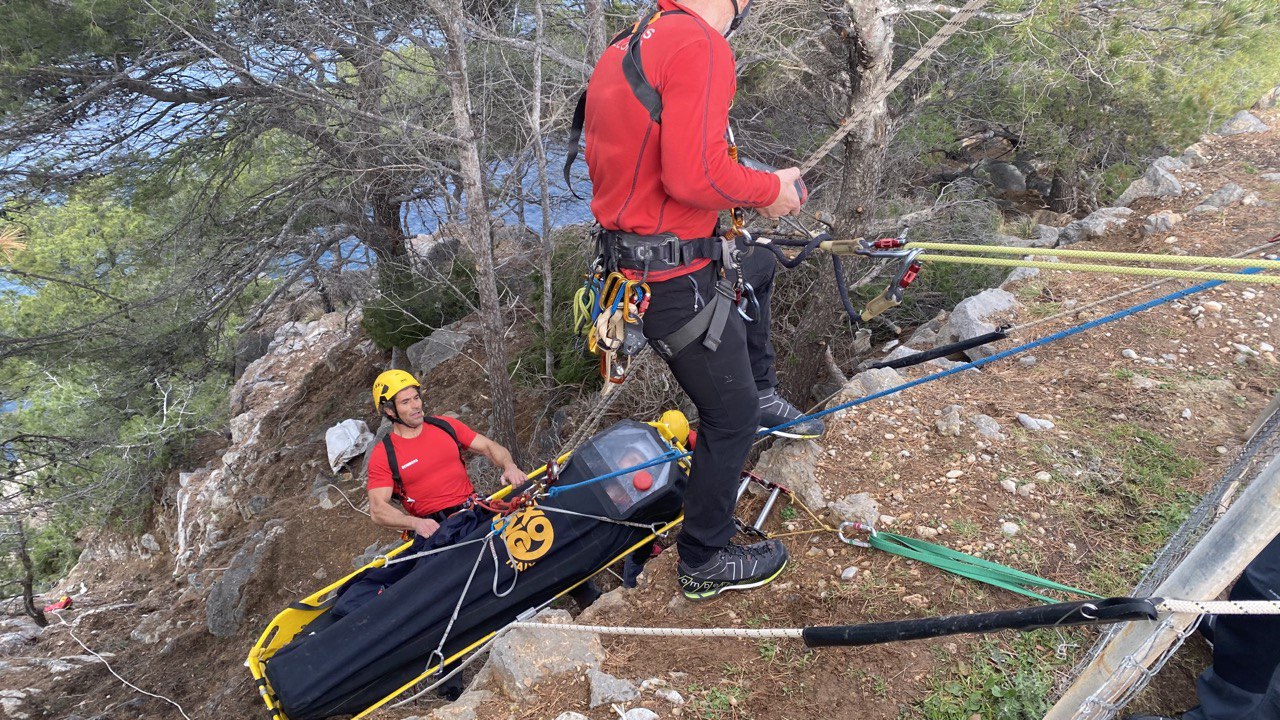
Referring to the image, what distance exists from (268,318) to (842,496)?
1381 cm

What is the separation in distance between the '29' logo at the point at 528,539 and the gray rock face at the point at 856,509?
151 centimetres

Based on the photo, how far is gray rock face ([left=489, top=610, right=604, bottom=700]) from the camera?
2.77 m

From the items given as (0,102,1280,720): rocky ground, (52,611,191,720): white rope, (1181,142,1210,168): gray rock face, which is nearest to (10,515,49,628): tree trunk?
(52,611,191,720): white rope

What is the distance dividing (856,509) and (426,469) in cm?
262

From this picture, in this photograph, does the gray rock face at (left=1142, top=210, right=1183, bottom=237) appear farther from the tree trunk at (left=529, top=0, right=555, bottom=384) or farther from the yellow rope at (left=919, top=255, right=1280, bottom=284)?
the tree trunk at (left=529, top=0, right=555, bottom=384)

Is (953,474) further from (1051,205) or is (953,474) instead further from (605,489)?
(1051,205)

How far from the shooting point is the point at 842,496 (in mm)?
3322

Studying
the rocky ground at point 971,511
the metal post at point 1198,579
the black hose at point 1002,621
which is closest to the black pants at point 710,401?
the rocky ground at point 971,511

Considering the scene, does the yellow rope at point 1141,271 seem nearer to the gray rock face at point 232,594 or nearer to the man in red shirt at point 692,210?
the man in red shirt at point 692,210

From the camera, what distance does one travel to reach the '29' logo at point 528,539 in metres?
3.78

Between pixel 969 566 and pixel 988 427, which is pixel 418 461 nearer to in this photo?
pixel 969 566

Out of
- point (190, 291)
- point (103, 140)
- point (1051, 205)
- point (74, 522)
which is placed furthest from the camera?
point (74, 522)

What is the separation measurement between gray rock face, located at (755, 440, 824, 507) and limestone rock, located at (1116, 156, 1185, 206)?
423cm

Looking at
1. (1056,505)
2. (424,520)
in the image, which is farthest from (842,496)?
(424,520)
